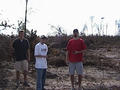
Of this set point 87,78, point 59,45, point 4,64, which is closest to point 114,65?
point 87,78

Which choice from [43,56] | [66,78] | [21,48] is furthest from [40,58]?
[66,78]

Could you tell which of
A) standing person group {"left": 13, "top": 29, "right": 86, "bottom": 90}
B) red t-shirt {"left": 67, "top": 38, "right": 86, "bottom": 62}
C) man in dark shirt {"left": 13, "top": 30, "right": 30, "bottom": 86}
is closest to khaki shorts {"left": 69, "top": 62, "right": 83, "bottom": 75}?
standing person group {"left": 13, "top": 29, "right": 86, "bottom": 90}

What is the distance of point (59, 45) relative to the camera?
29.9m

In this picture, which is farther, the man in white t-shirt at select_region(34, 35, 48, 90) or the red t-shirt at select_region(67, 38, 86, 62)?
the red t-shirt at select_region(67, 38, 86, 62)

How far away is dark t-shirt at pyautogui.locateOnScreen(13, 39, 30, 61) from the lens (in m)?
11.2

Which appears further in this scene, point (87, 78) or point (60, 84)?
point (87, 78)

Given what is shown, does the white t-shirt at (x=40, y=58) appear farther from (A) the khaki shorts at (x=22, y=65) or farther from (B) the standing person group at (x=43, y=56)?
(A) the khaki shorts at (x=22, y=65)

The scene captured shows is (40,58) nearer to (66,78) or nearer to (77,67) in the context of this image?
(77,67)

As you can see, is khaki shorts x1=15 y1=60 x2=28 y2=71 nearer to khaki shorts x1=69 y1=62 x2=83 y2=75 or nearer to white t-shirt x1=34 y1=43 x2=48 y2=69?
white t-shirt x1=34 y1=43 x2=48 y2=69

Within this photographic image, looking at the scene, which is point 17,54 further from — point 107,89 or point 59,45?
point 59,45

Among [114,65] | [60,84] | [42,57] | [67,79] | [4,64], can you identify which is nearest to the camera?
[42,57]

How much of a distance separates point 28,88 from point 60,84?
154 cm

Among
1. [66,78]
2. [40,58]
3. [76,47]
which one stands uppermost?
[76,47]

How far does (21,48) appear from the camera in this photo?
36.8 ft
